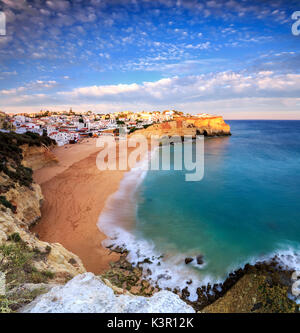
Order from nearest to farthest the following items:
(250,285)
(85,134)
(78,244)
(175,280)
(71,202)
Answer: (250,285) < (175,280) < (78,244) < (71,202) < (85,134)

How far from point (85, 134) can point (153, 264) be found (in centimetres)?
4697

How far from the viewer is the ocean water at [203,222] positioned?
7.63m

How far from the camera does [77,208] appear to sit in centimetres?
1142

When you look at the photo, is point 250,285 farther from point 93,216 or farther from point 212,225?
point 93,216

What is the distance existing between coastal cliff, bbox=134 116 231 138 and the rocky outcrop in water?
45428mm

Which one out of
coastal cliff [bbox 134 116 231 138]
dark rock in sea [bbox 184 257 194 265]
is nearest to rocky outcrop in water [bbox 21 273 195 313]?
dark rock in sea [bbox 184 257 194 265]

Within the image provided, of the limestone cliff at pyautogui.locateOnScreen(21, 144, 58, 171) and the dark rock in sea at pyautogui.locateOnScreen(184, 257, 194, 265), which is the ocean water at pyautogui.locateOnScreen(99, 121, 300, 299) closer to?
the dark rock in sea at pyautogui.locateOnScreen(184, 257, 194, 265)

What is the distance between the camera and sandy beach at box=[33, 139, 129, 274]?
797 centimetres

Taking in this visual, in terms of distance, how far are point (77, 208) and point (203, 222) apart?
26.4 feet

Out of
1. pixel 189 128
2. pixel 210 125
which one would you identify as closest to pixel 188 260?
pixel 189 128

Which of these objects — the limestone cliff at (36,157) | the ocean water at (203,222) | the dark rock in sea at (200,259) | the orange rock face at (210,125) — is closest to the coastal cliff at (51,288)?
the ocean water at (203,222)

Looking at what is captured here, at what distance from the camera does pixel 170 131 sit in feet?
163
